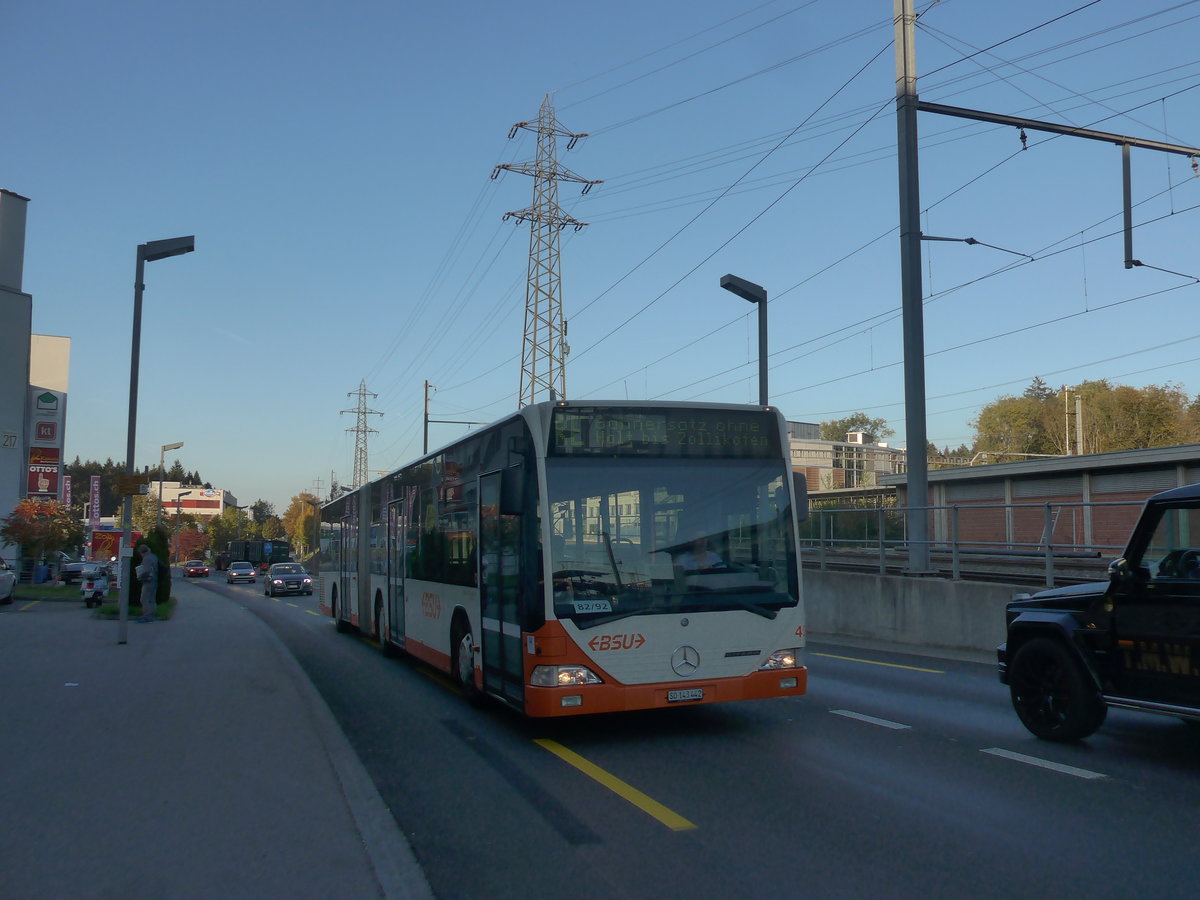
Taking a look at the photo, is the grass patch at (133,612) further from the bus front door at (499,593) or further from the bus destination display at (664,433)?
the bus destination display at (664,433)

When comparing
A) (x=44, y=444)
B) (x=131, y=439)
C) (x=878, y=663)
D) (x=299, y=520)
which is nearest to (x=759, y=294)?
(x=878, y=663)

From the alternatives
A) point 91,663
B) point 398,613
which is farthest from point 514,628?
point 91,663

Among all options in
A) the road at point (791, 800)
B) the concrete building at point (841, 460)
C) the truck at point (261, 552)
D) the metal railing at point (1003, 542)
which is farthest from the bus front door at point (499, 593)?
the concrete building at point (841, 460)

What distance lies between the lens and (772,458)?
31.3 feet

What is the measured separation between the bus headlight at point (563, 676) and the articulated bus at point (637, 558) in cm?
1

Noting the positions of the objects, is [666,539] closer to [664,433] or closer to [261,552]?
[664,433]

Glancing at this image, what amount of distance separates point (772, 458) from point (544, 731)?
324 centimetres

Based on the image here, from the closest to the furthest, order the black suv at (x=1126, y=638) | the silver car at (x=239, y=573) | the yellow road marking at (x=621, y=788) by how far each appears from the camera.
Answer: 1. the yellow road marking at (x=621, y=788)
2. the black suv at (x=1126, y=638)
3. the silver car at (x=239, y=573)

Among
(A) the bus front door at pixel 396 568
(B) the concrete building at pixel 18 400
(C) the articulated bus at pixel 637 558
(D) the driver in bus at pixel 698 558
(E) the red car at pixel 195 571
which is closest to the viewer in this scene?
(C) the articulated bus at pixel 637 558

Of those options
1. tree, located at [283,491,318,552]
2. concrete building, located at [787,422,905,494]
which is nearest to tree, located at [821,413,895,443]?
concrete building, located at [787,422,905,494]

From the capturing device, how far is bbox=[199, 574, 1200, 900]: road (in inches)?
204

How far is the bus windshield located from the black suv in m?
2.08

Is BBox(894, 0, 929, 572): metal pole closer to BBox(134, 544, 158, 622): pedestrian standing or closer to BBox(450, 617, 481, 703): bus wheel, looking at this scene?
BBox(450, 617, 481, 703): bus wheel

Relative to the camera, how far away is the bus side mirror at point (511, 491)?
28.1ft
